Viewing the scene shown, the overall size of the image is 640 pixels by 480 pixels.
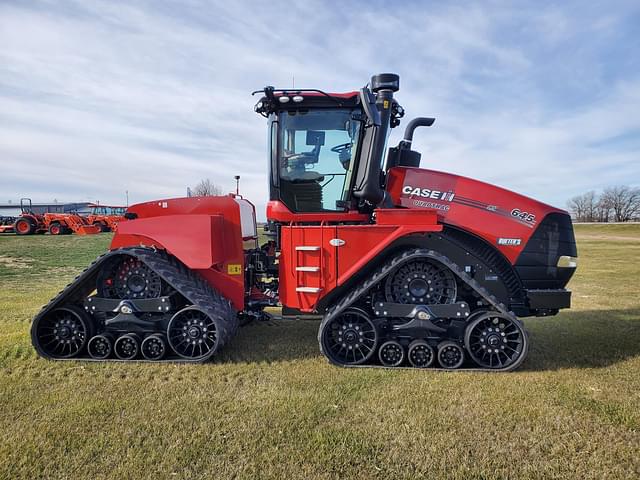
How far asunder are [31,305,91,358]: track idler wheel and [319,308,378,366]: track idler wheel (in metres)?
2.84

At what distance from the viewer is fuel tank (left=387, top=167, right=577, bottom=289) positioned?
4863mm

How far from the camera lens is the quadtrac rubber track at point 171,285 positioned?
15.4 feet

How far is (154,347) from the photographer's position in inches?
190

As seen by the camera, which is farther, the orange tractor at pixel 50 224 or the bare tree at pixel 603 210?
the bare tree at pixel 603 210

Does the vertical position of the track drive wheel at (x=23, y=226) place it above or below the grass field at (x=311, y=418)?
above

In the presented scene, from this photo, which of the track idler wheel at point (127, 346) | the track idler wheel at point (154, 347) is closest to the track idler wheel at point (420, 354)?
the track idler wheel at point (154, 347)

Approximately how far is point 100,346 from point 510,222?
16.5 feet

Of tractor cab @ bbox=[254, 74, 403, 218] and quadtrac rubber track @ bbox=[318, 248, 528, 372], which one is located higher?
tractor cab @ bbox=[254, 74, 403, 218]

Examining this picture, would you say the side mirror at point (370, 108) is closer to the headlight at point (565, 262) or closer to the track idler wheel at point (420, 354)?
the track idler wheel at point (420, 354)

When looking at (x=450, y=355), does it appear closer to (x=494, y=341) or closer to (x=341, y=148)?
(x=494, y=341)

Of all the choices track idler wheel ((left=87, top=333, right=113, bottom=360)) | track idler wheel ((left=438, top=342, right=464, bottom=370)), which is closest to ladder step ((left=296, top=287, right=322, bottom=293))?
track idler wheel ((left=438, top=342, right=464, bottom=370))

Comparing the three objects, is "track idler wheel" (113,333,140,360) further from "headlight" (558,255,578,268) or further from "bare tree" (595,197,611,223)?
"bare tree" (595,197,611,223)

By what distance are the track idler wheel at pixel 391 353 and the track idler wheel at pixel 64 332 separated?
346 centimetres

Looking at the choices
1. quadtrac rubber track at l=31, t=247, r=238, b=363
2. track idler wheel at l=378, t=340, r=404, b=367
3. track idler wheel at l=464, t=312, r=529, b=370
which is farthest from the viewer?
quadtrac rubber track at l=31, t=247, r=238, b=363
